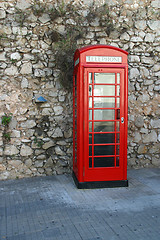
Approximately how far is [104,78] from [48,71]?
1463mm

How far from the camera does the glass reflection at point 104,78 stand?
14.9 feet

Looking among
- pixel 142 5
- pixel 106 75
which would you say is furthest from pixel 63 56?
pixel 142 5

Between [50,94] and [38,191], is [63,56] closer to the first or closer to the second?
[50,94]

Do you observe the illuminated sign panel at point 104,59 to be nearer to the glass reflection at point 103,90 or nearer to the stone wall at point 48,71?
the glass reflection at point 103,90

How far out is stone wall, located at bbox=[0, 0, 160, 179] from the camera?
17.1 feet

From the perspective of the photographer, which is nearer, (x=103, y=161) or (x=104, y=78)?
(x=104, y=78)

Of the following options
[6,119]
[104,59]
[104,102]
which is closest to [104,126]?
[104,102]

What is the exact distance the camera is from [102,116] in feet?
15.2

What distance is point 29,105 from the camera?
5.31 metres

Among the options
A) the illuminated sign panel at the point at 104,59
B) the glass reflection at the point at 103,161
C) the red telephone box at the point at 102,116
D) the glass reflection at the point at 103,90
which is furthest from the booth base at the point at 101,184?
the illuminated sign panel at the point at 104,59

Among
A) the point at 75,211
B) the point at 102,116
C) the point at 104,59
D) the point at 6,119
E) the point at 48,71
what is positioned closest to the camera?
the point at 75,211

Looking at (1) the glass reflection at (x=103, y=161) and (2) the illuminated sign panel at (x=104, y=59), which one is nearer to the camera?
(2) the illuminated sign panel at (x=104, y=59)

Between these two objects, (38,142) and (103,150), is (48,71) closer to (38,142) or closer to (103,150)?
(38,142)

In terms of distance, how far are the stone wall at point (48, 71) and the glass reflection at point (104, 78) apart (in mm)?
1138
